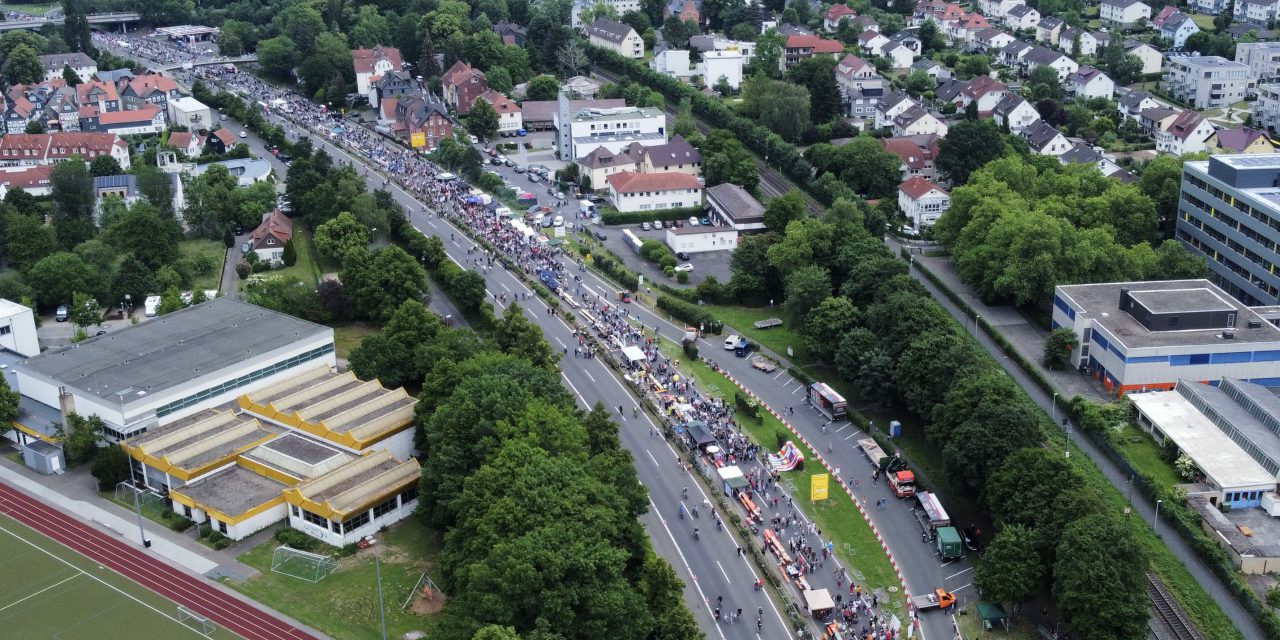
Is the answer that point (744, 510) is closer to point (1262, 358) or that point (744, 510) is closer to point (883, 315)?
point (883, 315)

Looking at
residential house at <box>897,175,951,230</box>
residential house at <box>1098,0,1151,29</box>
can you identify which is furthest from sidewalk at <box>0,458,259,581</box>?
residential house at <box>1098,0,1151,29</box>

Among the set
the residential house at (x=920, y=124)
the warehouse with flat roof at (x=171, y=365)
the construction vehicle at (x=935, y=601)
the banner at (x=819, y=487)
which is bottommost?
the construction vehicle at (x=935, y=601)

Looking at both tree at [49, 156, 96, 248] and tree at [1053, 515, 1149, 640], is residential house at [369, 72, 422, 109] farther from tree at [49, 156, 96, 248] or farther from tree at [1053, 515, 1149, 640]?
tree at [1053, 515, 1149, 640]

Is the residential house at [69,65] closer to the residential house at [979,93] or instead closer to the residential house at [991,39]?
the residential house at [979,93]

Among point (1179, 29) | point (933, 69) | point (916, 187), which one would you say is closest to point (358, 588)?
point (916, 187)

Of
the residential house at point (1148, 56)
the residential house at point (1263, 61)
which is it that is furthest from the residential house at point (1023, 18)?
the residential house at point (1263, 61)

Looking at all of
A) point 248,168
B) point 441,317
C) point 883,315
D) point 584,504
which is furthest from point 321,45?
point 584,504
